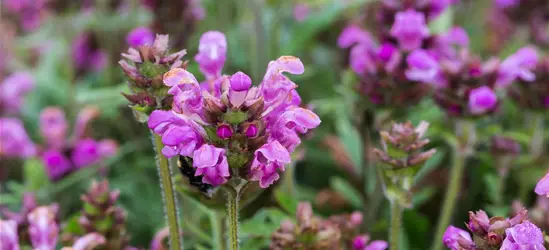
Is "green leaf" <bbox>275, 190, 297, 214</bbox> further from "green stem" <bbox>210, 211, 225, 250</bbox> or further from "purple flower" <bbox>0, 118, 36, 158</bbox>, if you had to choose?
"purple flower" <bbox>0, 118, 36, 158</bbox>

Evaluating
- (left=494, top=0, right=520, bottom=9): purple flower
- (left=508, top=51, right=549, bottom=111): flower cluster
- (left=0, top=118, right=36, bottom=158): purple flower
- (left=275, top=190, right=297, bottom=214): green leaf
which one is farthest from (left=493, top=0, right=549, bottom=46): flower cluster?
(left=0, top=118, right=36, bottom=158): purple flower

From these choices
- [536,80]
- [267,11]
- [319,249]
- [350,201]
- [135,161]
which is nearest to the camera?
[319,249]

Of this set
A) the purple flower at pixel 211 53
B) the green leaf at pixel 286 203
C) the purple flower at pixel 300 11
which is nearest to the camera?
the purple flower at pixel 211 53

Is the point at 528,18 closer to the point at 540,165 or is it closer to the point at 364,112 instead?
the point at 540,165

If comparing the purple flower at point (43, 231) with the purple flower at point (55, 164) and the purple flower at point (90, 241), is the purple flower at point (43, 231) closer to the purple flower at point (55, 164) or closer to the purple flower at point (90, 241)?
the purple flower at point (90, 241)

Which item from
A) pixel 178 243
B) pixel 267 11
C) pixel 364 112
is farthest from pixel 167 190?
pixel 267 11

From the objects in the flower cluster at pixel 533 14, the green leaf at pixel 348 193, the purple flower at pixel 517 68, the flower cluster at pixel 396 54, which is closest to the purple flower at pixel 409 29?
the flower cluster at pixel 396 54
